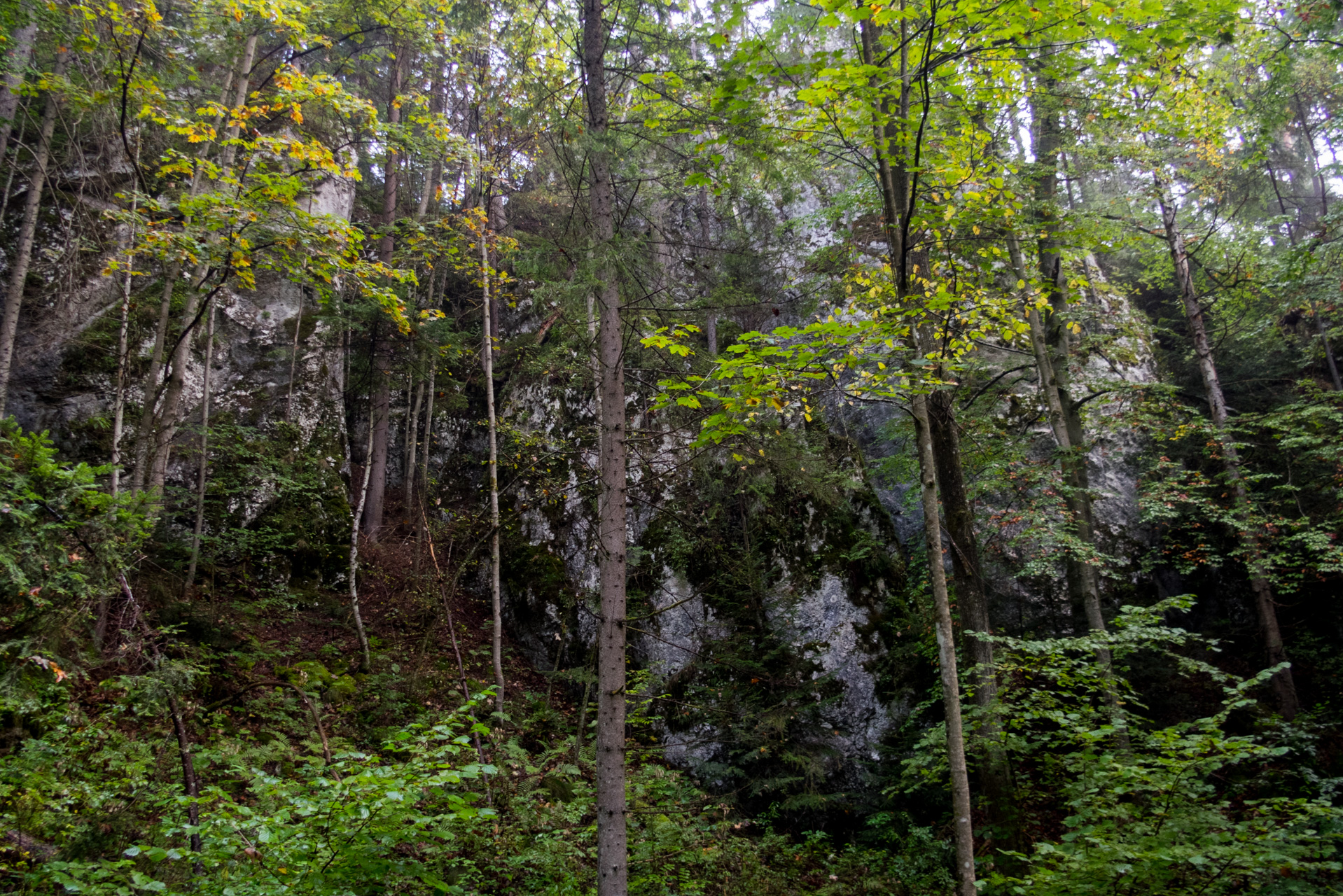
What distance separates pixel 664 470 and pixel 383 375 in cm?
554

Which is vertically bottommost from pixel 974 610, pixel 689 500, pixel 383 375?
pixel 974 610

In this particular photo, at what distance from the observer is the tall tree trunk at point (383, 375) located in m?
10.6

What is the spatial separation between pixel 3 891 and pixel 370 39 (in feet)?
54.5

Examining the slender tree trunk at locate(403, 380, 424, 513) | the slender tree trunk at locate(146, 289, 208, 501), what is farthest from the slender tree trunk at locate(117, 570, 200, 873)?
the slender tree trunk at locate(403, 380, 424, 513)

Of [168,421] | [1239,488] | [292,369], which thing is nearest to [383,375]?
[292,369]

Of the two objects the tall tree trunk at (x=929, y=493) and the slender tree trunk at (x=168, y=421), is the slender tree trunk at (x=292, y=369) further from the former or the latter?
the tall tree trunk at (x=929, y=493)

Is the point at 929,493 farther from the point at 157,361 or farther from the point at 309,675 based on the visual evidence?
the point at 157,361

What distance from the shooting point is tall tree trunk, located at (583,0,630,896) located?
4219 millimetres

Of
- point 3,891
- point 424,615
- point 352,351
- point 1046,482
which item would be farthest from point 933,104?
point 352,351

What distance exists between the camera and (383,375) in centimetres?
1062

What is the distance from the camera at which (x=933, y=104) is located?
5.16 meters

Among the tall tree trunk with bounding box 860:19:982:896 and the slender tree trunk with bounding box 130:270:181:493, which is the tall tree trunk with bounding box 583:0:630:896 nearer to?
the tall tree trunk with bounding box 860:19:982:896

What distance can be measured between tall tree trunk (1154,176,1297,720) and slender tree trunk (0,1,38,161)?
51.3ft

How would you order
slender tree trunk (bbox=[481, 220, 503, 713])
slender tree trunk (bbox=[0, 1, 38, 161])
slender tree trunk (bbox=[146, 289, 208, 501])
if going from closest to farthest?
1. slender tree trunk (bbox=[0, 1, 38, 161])
2. slender tree trunk (bbox=[146, 289, 208, 501])
3. slender tree trunk (bbox=[481, 220, 503, 713])
